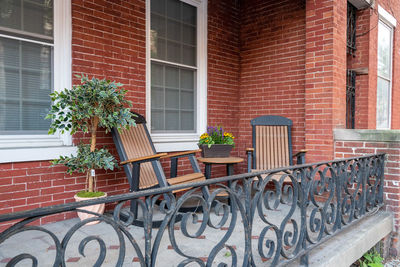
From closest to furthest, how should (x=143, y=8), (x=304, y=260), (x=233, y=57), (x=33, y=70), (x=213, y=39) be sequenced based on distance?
(x=304, y=260), (x=33, y=70), (x=143, y=8), (x=213, y=39), (x=233, y=57)

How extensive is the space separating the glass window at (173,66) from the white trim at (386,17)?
2.99m

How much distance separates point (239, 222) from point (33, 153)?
1.90 m

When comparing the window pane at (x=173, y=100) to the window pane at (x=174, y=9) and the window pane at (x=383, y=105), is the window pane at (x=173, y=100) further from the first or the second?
the window pane at (x=383, y=105)

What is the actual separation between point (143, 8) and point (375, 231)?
3264 mm

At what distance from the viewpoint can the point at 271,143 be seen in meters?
4.02

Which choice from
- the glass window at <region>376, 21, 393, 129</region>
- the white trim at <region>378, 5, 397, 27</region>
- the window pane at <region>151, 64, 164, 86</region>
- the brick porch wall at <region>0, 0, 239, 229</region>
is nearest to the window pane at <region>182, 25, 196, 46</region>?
the window pane at <region>151, 64, 164, 86</region>

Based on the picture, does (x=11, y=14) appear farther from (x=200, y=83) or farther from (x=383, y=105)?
(x=383, y=105)

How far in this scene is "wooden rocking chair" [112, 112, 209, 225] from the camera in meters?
2.61

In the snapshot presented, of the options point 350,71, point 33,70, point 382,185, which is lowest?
point 382,185

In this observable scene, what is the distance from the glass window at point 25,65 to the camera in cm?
254

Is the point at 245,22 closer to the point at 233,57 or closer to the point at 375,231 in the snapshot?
the point at 233,57

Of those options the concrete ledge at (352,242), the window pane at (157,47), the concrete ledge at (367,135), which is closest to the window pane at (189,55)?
the window pane at (157,47)

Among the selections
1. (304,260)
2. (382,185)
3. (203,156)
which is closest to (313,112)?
(382,185)

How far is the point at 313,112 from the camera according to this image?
3512 millimetres
